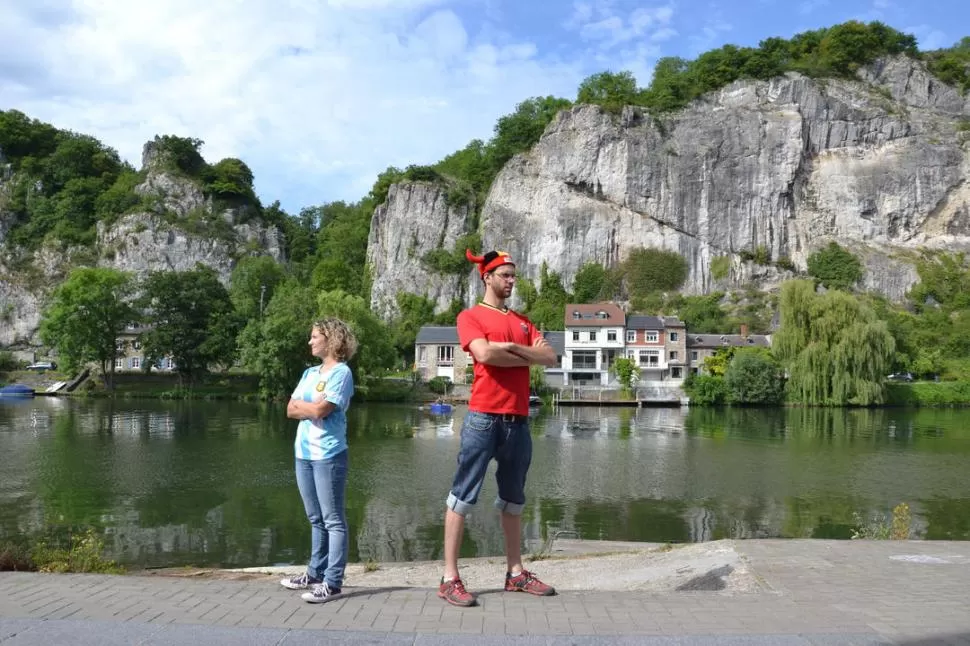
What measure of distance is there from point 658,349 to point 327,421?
60342mm

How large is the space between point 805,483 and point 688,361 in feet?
141

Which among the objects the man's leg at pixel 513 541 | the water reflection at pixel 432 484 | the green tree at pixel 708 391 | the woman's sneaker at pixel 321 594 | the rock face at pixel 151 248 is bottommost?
the water reflection at pixel 432 484

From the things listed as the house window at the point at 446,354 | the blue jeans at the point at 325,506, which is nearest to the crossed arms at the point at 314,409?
the blue jeans at the point at 325,506

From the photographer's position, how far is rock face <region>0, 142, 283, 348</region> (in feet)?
270

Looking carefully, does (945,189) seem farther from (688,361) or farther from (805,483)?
(805,483)

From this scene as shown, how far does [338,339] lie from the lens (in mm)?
5848

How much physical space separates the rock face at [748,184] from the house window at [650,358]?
52.2 feet

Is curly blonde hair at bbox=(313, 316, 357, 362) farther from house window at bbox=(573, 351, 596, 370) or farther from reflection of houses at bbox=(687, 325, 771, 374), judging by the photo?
house window at bbox=(573, 351, 596, 370)

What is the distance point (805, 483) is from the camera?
21.2 metres

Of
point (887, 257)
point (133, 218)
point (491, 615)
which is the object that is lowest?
point (491, 615)

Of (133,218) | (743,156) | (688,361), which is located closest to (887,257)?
(743,156)

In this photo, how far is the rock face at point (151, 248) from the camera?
8244cm

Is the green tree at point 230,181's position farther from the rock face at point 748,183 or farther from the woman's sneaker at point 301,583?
the woman's sneaker at point 301,583

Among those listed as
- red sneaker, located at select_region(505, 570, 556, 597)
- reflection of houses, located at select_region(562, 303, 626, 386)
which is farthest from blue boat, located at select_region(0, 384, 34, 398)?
red sneaker, located at select_region(505, 570, 556, 597)
